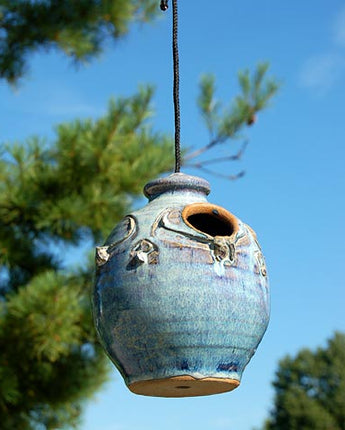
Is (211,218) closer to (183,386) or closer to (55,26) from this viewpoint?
(183,386)

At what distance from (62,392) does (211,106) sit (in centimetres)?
214

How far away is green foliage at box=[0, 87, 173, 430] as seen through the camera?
16.0 ft

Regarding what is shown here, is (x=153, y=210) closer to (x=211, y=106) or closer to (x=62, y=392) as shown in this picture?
(x=211, y=106)

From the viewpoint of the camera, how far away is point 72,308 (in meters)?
4.62

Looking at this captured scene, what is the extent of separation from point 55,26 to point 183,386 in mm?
4297

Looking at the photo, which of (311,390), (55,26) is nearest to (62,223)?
(55,26)

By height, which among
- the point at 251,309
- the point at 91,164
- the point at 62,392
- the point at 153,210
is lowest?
the point at 251,309

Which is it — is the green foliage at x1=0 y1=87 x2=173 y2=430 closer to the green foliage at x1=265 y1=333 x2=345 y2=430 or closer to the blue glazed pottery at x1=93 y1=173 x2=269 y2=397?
the blue glazed pottery at x1=93 y1=173 x2=269 y2=397

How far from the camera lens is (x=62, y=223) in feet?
16.5

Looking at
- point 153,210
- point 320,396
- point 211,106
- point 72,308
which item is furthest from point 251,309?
point 320,396

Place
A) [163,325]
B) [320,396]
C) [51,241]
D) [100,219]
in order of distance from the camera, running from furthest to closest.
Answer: [320,396] < [51,241] < [100,219] < [163,325]

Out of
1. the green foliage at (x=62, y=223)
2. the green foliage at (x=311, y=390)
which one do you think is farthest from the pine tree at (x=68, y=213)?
the green foliage at (x=311, y=390)

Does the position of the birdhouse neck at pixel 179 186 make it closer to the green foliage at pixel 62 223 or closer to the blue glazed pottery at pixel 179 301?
the blue glazed pottery at pixel 179 301

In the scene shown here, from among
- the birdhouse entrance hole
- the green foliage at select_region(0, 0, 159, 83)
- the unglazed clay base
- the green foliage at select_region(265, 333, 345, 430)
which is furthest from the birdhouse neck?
the green foliage at select_region(265, 333, 345, 430)
